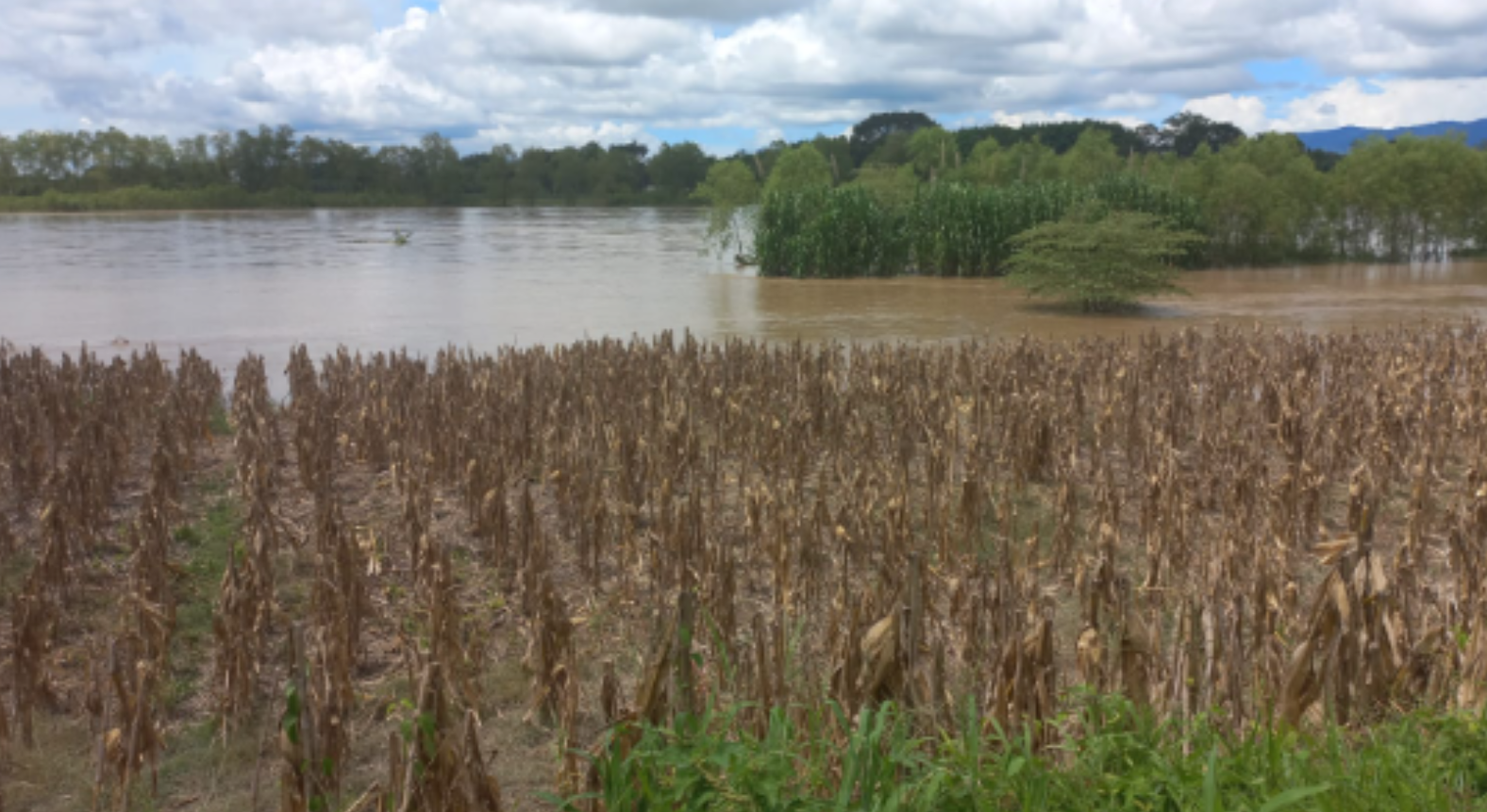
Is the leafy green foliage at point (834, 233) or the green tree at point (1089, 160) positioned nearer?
the leafy green foliage at point (834, 233)

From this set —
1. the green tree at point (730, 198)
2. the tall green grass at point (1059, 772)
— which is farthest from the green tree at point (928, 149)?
the tall green grass at point (1059, 772)

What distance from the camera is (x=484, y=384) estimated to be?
345 inches

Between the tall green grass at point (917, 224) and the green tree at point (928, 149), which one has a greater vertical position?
the green tree at point (928, 149)

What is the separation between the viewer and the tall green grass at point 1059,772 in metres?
2.92

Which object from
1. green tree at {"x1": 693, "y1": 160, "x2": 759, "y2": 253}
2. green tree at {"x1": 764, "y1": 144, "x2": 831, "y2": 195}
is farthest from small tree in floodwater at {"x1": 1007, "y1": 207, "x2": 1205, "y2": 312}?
green tree at {"x1": 764, "y1": 144, "x2": 831, "y2": 195}

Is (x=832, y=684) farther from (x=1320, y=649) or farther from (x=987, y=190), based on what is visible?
(x=987, y=190)

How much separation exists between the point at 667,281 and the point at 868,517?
23.4 m

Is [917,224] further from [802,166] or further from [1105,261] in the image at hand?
[802,166]

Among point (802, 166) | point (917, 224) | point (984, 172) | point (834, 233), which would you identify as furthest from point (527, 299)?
point (984, 172)

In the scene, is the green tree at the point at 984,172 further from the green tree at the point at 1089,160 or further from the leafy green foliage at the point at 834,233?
the leafy green foliage at the point at 834,233

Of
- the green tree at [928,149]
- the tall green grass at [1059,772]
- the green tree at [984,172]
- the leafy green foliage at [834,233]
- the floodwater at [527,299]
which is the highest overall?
the green tree at [928,149]

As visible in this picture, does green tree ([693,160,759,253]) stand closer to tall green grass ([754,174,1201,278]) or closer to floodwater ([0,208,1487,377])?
floodwater ([0,208,1487,377])

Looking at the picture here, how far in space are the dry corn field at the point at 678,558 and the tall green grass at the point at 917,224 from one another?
60.2ft

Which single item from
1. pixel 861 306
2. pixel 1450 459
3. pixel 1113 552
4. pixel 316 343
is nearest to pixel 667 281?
pixel 861 306
